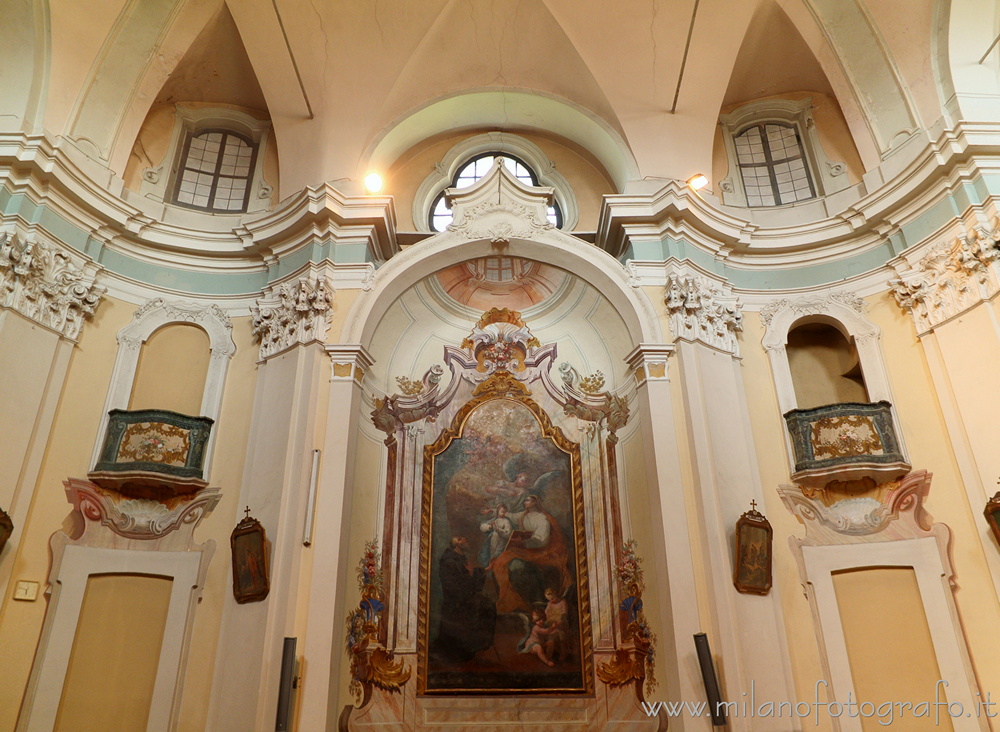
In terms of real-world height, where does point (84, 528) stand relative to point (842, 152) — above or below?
below

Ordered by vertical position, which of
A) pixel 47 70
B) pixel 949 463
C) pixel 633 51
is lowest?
pixel 949 463

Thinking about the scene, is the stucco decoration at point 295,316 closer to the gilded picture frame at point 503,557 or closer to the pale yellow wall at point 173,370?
the pale yellow wall at point 173,370

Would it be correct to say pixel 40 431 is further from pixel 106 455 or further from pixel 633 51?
pixel 633 51

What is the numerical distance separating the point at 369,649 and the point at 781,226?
28.3ft

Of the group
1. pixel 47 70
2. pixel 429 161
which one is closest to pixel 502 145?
pixel 429 161

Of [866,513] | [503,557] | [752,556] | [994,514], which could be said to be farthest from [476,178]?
[994,514]

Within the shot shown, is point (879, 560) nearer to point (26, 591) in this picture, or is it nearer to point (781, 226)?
point (781, 226)

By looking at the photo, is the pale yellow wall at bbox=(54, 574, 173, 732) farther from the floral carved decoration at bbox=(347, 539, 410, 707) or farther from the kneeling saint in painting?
the kneeling saint in painting

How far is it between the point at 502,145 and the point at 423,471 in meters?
6.17

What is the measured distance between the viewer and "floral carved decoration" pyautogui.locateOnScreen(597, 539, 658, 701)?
8.92 m

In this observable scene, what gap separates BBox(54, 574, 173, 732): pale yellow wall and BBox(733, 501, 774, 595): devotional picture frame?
6918 mm

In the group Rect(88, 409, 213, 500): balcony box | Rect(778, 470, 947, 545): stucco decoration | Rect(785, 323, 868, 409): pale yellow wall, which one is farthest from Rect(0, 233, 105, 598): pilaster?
Rect(785, 323, 868, 409): pale yellow wall

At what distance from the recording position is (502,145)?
508 inches

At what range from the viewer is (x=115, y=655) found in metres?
8.53
